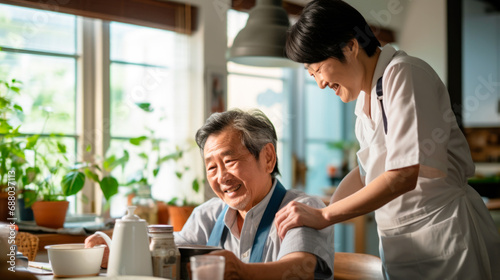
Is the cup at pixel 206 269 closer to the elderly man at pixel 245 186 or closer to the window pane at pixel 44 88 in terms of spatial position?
the elderly man at pixel 245 186

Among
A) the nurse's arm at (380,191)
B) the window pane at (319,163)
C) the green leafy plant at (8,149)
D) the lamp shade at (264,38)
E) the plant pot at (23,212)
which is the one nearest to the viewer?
the nurse's arm at (380,191)

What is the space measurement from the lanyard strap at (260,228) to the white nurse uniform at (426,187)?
30cm

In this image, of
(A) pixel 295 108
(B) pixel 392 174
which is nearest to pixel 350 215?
(B) pixel 392 174

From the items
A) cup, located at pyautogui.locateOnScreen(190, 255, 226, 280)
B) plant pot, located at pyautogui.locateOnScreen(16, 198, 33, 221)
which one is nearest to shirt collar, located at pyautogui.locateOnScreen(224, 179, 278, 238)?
cup, located at pyautogui.locateOnScreen(190, 255, 226, 280)

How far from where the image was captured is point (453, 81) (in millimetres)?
3973

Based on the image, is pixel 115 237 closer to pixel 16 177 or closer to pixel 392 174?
pixel 392 174

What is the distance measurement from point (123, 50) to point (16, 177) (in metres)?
1.45

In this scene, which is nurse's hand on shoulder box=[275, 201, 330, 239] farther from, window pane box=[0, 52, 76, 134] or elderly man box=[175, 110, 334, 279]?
window pane box=[0, 52, 76, 134]

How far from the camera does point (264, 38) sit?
246 centimetres

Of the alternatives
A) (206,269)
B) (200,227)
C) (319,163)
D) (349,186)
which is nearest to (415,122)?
(349,186)

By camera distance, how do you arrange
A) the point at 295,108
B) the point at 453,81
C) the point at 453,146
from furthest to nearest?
the point at 295,108 < the point at 453,81 < the point at 453,146

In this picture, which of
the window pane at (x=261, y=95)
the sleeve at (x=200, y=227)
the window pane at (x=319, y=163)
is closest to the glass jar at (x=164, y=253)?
the sleeve at (x=200, y=227)

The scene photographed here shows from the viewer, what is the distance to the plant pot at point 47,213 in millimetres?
2688

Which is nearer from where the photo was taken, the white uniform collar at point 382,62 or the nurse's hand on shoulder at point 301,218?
the nurse's hand on shoulder at point 301,218
